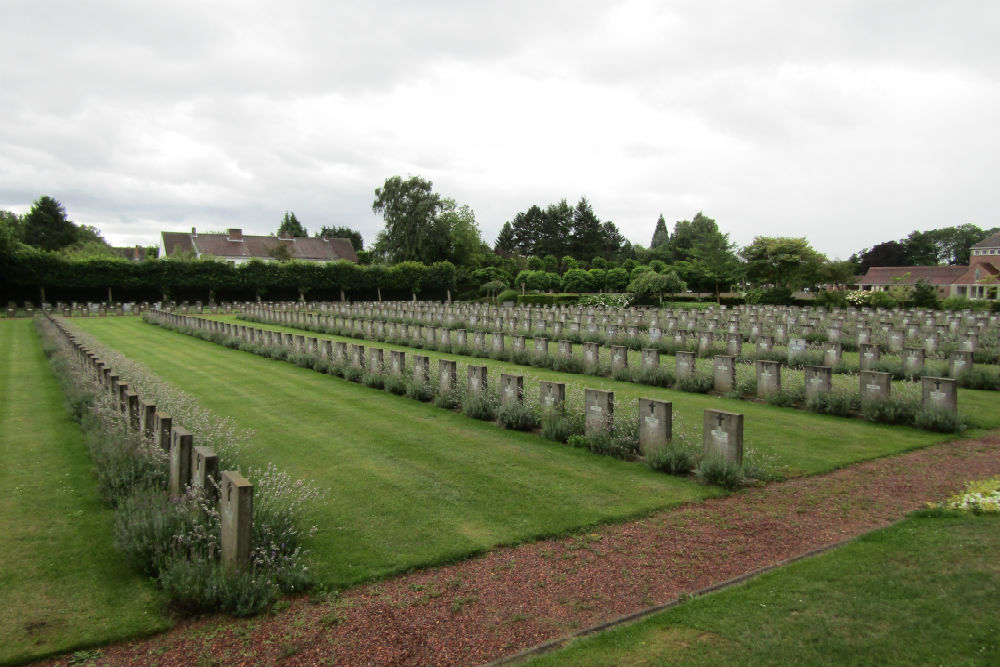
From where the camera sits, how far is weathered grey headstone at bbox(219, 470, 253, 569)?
416cm

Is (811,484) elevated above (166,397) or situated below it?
below

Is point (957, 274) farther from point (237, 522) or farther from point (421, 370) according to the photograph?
point (237, 522)

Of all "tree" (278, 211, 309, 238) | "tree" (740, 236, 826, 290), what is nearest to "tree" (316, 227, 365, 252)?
"tree" (278, 211, 309, 238)

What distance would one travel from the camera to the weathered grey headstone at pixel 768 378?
10.8 m

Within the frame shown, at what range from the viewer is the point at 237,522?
4.16 meters

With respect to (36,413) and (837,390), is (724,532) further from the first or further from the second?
(36,413)

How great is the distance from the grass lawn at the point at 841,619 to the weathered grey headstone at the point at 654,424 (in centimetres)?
266

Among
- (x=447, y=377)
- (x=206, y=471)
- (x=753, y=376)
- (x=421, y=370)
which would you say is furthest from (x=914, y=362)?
(x=206, y=471)

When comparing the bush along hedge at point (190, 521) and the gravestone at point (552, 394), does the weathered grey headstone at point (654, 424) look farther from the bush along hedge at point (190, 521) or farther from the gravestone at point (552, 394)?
the bush along hedge at point (190, 521)

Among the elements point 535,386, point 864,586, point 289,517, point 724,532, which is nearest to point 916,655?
point 864,586

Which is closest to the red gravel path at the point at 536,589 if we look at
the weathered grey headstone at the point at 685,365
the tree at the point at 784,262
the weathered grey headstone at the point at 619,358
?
the weathered grey headstone at the point at 685,365

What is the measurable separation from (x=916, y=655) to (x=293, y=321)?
28827mm

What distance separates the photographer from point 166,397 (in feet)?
28.1

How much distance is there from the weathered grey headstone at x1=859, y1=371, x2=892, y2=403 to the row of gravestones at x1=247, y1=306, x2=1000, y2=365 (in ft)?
16.2
